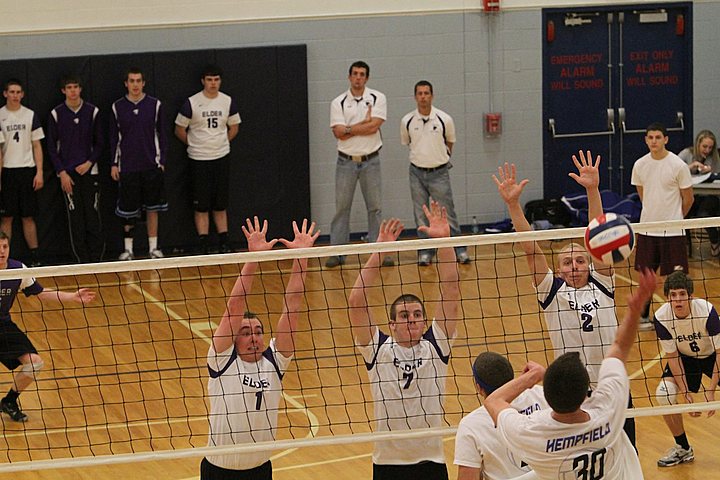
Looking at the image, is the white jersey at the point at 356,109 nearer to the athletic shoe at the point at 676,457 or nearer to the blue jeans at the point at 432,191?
the blue jeans at the point at 432,191

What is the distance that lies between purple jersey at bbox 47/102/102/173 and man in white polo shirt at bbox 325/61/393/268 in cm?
327

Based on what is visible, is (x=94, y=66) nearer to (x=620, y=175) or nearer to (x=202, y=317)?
(x=202, y=317)

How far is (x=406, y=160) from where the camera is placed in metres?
18.2

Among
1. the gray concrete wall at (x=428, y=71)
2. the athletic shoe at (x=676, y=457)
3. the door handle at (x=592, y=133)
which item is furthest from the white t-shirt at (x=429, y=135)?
the athletic shoe at (x=676, y=457)

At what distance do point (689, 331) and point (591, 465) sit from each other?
408cm

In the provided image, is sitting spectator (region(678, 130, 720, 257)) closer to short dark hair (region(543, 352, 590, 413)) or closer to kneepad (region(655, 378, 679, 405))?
kneepad (region(655, 378, 679, 405))

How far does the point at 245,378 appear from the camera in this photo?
746 centimetres

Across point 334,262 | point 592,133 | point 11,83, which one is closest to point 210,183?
point 334,262

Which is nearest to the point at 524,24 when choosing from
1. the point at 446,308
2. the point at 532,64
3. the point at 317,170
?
→ the point at 532,64

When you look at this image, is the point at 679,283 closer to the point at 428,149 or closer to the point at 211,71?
the point at 428,149

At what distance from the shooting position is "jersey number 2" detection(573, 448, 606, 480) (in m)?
5.67

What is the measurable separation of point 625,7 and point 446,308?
1209 centimetres

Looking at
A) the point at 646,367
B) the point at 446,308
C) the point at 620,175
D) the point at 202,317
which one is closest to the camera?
the point at 446,308

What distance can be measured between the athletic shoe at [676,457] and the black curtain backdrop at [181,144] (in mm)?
8955
